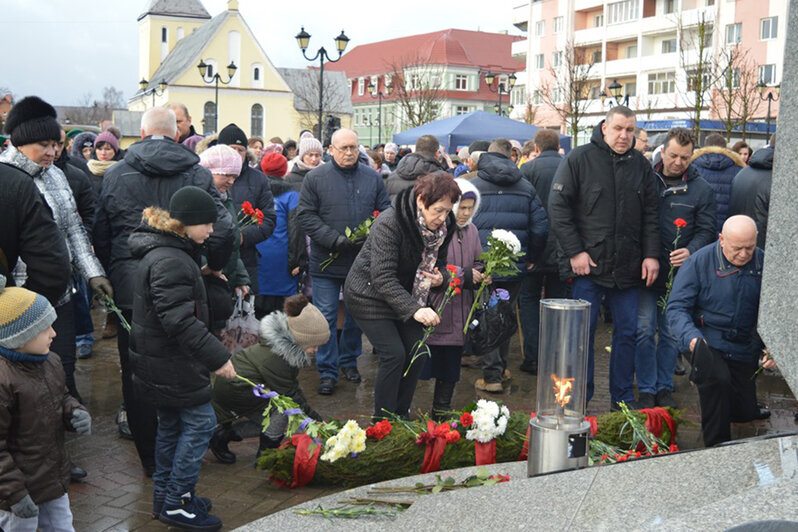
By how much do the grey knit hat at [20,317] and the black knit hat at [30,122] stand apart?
4.92 feet

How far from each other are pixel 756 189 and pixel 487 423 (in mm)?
4317

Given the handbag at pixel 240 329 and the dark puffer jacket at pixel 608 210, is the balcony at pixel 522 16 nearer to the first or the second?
the dark puffer jacket at pixel 608 210

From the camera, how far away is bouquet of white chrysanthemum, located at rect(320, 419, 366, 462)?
5230 mm

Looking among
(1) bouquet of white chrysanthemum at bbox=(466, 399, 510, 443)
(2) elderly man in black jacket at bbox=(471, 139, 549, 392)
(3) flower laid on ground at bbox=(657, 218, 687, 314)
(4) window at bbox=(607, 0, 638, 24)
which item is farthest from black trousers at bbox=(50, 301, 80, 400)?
→ (4) window at bbox=(607, 0, 638, 24)

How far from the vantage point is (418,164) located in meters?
8.90

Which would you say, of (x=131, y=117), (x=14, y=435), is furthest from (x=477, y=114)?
(x=131, y=117)

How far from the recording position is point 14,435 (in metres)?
4.00

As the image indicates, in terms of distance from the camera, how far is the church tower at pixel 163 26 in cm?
9194

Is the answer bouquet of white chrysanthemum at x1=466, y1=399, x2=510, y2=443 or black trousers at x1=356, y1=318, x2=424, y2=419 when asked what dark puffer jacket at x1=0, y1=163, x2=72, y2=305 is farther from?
bouquet of white chrysanthemum at x1=466, y1=399, x2=510, y2=443

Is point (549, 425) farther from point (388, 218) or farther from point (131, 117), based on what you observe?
point (131, 117)

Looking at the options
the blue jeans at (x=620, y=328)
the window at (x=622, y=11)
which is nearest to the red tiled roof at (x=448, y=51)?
the window at (x=622, y=11)

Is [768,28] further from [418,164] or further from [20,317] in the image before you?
[20,317]

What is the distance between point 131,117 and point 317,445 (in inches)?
2613

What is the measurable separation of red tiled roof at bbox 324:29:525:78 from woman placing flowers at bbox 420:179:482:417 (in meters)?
82.4
